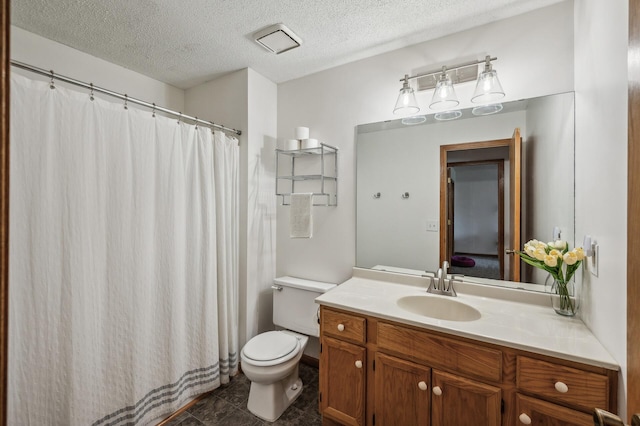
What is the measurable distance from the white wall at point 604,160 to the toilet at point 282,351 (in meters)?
1.49

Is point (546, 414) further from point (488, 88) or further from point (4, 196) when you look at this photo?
point (4, 196)

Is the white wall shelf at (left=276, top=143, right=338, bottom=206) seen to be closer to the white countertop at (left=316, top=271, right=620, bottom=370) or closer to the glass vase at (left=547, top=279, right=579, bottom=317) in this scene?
the white countertop at (left=316, top=271, right=620, bottom=370)

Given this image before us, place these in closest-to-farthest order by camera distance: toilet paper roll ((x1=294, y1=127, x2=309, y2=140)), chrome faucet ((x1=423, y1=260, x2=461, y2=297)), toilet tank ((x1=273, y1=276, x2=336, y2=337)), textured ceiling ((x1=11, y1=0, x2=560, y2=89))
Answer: textured ceiling ((x1=11, y1=0, x2=560, y2=89)) < chrome faucet ((x1=423, y1=260, x2=461, y2=297)) < toilet tank ((x1=273, y1=276, x2=336, y2=337)) < toilet paper roll ((x1=294, y1=127, x2=309, y2=140))

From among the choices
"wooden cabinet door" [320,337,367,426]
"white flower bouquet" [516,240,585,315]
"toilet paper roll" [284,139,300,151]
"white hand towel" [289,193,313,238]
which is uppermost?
"toilet paper roll" [284,139,300,151]

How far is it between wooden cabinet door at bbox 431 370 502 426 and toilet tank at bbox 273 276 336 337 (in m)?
0.94

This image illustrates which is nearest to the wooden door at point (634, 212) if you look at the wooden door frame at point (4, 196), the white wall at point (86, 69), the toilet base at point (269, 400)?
the wooden door frame at point (4, 196)

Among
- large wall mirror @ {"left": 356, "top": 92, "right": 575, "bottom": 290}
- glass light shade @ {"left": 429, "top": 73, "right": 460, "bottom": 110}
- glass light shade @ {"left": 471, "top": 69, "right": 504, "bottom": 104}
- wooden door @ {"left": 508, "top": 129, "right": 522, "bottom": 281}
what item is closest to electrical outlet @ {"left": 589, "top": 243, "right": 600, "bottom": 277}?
large wall mirror @ {"left": 356, "top": 92, "right": 575, "bottom": 290}

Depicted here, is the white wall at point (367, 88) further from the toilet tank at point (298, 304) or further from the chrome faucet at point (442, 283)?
the chrome faucet at point (442, 283)

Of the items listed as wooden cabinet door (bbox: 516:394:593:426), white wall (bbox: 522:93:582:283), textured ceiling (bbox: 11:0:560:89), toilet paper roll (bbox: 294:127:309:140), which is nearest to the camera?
wooden cabinet door (bbox: 516:394:593:426)

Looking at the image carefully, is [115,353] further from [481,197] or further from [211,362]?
[481,197]

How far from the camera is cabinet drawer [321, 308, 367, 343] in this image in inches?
58.7

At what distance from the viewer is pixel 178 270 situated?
5.92 feet

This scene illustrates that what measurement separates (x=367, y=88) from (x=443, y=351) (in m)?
1.80

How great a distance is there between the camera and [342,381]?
1562 millimetres
